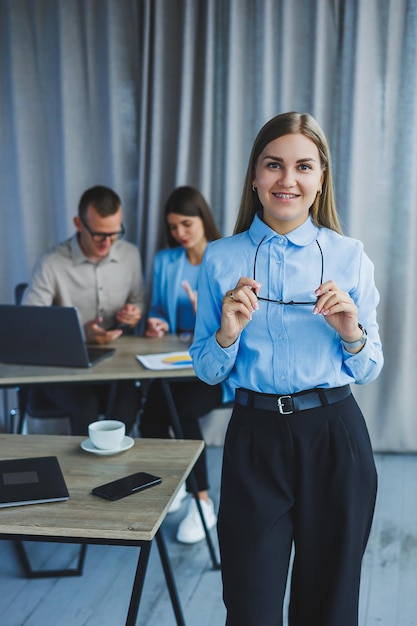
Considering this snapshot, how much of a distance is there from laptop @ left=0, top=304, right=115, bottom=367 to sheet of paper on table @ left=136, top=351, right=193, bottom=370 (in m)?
0.18

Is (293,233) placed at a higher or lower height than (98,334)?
higher

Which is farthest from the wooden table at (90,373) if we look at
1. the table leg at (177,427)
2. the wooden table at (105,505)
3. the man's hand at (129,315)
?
the wooden table at (105,505)

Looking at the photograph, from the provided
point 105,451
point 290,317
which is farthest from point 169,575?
point 290,317

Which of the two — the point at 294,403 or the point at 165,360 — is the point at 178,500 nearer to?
the point at 165,360

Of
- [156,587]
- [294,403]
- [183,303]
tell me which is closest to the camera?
[294,403]

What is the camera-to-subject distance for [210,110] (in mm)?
3521

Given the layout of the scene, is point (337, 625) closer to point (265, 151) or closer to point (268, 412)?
point (268, 412)

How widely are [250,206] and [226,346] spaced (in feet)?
1.16

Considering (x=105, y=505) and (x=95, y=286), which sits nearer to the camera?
(x=105, y=505)

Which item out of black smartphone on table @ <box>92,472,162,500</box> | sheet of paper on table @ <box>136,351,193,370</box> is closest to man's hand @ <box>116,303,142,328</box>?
sheet of paper on table @ <box>136,351,193,370</box>

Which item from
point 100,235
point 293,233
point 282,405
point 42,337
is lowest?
point 42,337

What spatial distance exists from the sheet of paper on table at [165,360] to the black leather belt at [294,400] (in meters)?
1.04

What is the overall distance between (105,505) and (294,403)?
1.56 feet

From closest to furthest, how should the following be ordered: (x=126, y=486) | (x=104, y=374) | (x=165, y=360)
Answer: (x=126, y=486) < (x=104, y=374) < (x=165, y=360)
